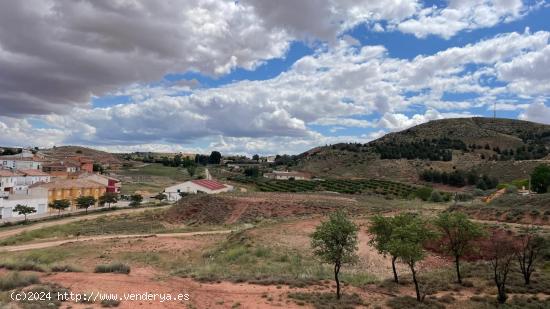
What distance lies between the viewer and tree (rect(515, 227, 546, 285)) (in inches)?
784

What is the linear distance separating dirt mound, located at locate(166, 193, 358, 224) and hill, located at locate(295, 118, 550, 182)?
203ft

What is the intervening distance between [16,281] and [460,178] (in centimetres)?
10086

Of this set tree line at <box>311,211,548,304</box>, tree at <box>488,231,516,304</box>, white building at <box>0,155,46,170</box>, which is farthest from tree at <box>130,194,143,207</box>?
tree at <box>488,231,516,304</box>

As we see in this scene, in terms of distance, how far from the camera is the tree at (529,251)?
19.9 m

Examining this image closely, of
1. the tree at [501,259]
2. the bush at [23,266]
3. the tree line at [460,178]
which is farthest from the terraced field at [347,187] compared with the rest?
the bush at [23,266]

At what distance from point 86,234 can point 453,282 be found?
38.7 metres

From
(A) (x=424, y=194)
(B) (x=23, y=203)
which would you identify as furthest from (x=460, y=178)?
(B) (x=23, y=203)

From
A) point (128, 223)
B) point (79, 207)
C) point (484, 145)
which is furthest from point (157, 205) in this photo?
point (484, 145)

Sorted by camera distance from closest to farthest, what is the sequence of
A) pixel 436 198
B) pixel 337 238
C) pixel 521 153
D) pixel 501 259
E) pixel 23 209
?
pixel 337 238 < pixel 501 259 < pixel 23 209 < pixel 436 198 < pixel 521 153

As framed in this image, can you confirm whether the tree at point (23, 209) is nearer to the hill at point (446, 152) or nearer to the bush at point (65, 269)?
the bush at point (65, 269)

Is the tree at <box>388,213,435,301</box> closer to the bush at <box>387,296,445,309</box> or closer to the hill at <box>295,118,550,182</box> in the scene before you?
the bush at <box>387,296,445,309</box>

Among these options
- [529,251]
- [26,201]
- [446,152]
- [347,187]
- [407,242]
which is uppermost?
[446,152]

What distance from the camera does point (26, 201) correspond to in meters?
66.1

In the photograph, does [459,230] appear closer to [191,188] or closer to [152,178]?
[191,188]
